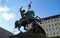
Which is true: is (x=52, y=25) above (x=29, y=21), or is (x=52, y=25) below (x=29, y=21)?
below

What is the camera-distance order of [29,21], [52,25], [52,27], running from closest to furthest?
[29,21] → [52,27] → [52,25]

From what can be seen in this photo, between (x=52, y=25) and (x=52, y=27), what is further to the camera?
(x=52, y=25)

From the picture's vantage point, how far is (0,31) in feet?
191

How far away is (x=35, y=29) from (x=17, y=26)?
268 centimetres

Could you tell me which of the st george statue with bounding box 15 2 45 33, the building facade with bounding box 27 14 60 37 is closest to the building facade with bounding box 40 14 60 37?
the building facade with bounding box 27 14 60 37

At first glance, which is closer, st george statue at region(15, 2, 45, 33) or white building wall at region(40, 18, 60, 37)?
st george statue at region(15, 2, 45, 33)

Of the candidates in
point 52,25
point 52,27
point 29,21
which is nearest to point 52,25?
point 52,25

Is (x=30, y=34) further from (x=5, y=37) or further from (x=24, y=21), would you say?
(x=5, y=37)

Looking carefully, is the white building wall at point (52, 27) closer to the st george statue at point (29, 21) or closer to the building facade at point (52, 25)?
the building facade at point (52, 25)

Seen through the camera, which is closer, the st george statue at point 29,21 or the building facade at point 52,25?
the st george statue at point 29,21

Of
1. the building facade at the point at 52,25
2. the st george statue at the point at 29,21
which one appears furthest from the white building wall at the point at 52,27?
the st george statue at the point at 29,21

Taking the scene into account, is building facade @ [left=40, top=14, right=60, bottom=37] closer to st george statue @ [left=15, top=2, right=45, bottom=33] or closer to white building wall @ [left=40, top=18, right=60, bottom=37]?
white building wall @ [left=40, top=18, right=60, bottom=37]

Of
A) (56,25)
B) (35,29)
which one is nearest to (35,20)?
(35,29)

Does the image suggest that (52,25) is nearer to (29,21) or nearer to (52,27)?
(52,27)
